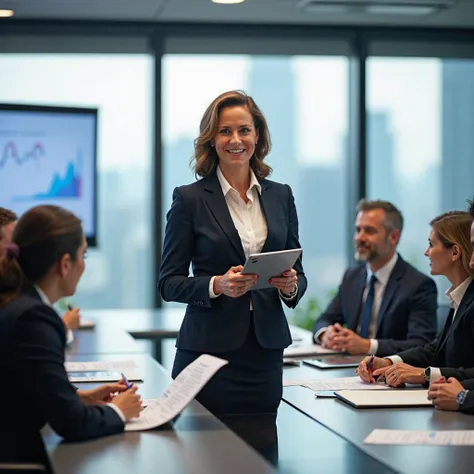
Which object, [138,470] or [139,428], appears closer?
[138,470]

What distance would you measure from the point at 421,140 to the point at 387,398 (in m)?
4.84

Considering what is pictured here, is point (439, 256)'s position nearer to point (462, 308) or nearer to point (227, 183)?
point (462, 308)

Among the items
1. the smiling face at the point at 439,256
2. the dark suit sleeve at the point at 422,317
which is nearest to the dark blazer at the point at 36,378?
the smiling face at the point at 439,256

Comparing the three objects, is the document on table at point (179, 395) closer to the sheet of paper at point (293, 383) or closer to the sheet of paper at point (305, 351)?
the sheet of paper at point (293, 383)

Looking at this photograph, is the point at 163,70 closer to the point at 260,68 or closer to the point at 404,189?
the point at 260,68

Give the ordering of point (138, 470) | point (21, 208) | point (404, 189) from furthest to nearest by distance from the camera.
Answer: point (404, 189)
point (21, 208)
point (138, 470)

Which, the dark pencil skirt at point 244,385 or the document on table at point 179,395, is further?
the dark pencil skirt at point 244,385

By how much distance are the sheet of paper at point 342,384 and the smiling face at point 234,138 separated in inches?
32.6

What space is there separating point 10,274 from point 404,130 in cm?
562

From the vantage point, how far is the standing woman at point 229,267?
2.98m

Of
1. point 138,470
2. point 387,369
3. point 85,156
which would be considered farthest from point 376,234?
point 138,470

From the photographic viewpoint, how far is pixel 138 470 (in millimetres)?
1931

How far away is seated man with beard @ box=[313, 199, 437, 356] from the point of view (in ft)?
13.6

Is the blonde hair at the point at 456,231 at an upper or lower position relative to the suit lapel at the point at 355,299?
upper
